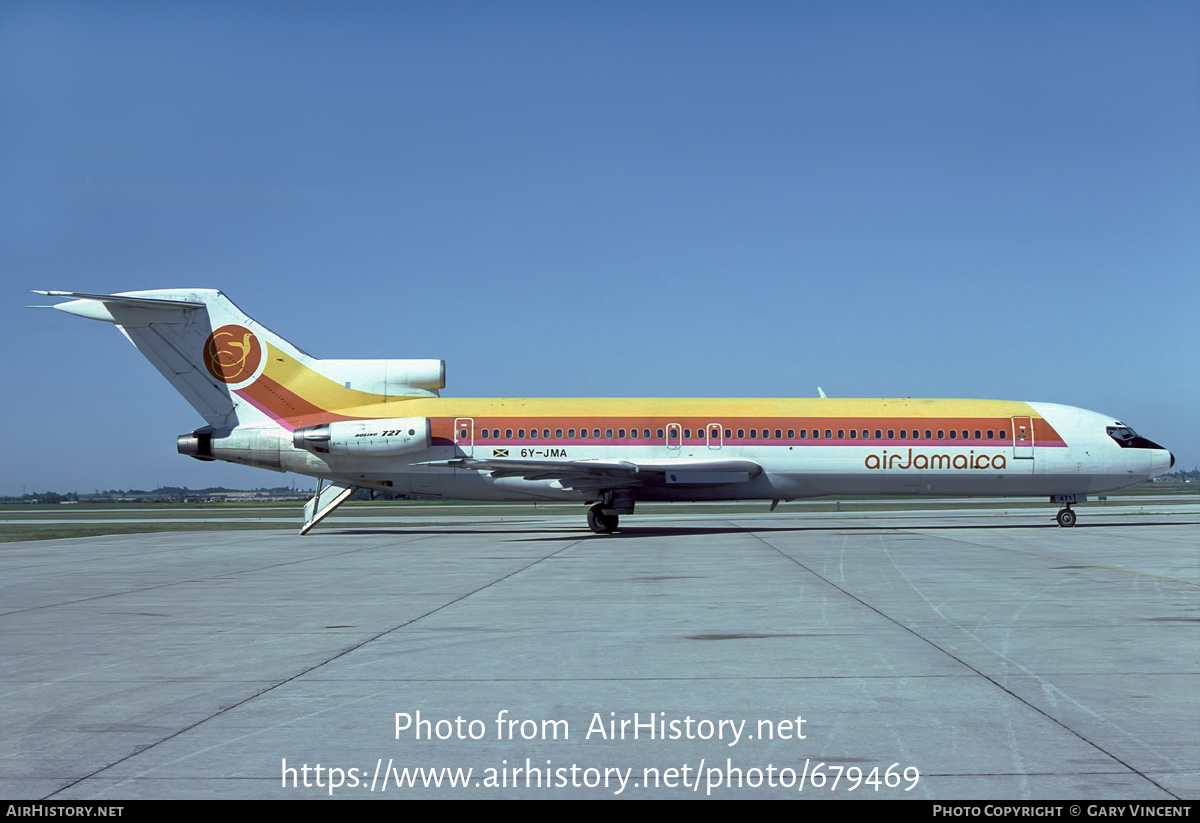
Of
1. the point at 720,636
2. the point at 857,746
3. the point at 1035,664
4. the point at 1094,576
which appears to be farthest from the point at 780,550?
the point at 857,746

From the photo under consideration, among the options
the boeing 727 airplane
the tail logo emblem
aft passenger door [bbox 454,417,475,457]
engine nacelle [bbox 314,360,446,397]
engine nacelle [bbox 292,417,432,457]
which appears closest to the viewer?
engine nacelle [bbox 292,417,432,457]

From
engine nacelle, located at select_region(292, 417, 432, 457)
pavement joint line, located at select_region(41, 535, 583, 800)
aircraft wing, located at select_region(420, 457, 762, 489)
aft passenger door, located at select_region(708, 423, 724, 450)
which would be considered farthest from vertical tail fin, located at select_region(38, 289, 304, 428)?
pavement joint line, located at select_region(41, 535, 583, 800)

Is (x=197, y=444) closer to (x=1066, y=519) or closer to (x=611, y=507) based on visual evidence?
(x=611, y=507)

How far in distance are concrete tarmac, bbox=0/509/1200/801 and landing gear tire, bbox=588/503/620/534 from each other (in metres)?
11.7

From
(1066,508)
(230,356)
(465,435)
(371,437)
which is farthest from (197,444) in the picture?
(1066,508)

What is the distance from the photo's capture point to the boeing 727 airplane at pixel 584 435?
88.9 feet

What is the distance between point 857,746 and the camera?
518 cm

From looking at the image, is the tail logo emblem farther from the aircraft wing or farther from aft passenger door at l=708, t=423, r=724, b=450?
aft passenger door at l=708, t=423, r=724, b=450

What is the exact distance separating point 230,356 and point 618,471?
11905 millimetres

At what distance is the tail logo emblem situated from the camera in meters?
28.1

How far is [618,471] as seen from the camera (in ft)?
84.0

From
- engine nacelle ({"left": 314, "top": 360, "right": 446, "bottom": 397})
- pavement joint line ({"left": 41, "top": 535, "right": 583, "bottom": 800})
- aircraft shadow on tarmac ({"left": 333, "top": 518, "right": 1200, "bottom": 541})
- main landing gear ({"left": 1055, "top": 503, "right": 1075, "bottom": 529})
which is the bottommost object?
aircraft shadow on tarmac ({"left": 333, "top": 518, "right": 1200, "bottom": 541})

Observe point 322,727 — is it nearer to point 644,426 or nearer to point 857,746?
point 857,746

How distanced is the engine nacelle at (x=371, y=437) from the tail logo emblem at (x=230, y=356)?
104 inches
